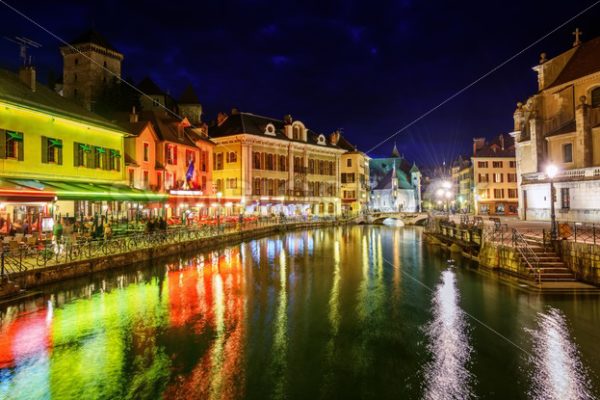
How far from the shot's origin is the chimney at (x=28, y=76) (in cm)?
2683

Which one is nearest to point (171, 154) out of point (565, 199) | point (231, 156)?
point (231, 156)

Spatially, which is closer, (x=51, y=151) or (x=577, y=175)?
(x=51, y=151)

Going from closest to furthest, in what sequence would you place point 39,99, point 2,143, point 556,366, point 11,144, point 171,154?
point 556,366 → point 2,143 → point 11,144 → point 39,99 → point 171,154

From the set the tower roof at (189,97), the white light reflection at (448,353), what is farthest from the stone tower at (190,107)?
the white light reflection at (448,353)

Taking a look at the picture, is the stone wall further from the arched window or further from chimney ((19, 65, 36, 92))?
chimney ((19, 65, 36, 92))

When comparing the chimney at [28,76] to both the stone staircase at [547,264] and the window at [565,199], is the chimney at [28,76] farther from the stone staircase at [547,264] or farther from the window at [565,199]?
the window at [565,199]

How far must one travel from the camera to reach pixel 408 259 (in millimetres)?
29875

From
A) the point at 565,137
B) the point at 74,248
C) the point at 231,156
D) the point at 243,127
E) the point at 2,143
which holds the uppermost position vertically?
the point at 243,127

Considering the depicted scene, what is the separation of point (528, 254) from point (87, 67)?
220 ft

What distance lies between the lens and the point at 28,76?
27.0 meters

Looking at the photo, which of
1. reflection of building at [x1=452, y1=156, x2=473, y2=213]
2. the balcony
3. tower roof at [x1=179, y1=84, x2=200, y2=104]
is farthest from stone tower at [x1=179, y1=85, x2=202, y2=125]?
reflection of building at [x1=452, y1=156, x2=473, y2=213]

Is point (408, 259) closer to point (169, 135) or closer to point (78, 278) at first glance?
point (78, 278)

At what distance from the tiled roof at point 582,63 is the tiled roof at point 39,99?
39.5m

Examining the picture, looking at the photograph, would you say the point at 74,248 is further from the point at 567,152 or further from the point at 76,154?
the point at 567,152
